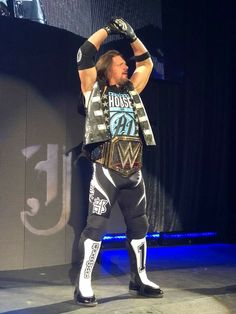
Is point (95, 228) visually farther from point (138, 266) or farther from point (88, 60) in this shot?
point (88, 60)

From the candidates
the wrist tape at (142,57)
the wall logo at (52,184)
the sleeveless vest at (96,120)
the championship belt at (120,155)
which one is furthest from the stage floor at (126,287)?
the wrist tape at (142,57)

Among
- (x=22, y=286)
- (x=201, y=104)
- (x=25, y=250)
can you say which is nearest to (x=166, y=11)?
(x=201, y=104)

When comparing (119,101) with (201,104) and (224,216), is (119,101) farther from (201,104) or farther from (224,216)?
(224,216)

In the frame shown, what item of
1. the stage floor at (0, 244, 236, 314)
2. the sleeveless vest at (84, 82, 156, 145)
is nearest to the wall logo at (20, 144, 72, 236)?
the stage floor at (0, 244, 236, 314)

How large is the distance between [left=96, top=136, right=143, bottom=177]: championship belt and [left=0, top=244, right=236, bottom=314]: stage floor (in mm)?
906

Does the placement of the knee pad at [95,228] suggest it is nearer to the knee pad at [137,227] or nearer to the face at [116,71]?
the knee pad at [137,227]

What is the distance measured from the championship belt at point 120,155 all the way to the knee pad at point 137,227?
355 mm

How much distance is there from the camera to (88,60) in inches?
126

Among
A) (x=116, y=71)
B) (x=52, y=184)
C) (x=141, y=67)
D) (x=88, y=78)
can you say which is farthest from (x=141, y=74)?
(x=52, y=184)

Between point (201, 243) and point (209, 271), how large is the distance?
5.73ft

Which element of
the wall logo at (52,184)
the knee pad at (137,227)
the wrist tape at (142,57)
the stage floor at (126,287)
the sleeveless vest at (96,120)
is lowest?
the stage floor at (126,287)

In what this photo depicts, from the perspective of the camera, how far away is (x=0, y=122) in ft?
13.4

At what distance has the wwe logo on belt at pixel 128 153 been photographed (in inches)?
126

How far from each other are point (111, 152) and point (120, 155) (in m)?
0.07
